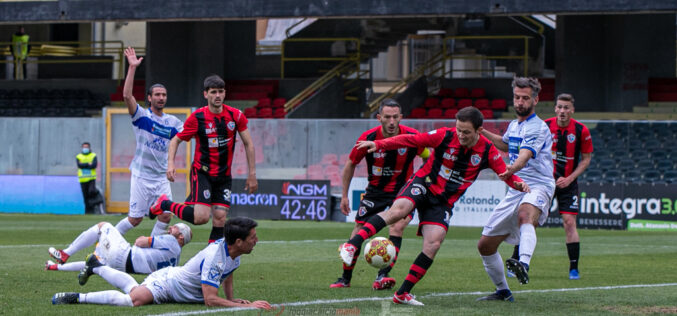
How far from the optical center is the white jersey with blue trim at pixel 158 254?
30.6 feet

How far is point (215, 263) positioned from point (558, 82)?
23.6 metres

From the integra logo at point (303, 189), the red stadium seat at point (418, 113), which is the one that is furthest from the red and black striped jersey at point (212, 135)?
the red stadium seat at point (418, 113)

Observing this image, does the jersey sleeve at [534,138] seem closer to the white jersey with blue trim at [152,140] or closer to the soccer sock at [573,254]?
the soccer sock at [573,254]

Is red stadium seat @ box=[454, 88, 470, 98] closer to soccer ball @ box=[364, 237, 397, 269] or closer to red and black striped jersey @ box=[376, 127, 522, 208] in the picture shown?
red and black striped jersey @ box=[376, 127, 522, 208]

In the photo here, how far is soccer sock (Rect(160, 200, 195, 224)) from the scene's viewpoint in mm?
10016

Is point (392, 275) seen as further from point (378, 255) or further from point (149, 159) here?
point (149, 159)

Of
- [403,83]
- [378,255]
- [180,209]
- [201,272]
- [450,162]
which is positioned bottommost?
[201,272]

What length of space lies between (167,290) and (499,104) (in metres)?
22.7

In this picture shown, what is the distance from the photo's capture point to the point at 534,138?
9.29 metres

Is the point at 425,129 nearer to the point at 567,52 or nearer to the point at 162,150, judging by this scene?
the point at 567,52

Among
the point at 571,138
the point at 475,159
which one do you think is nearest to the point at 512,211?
the point at 475,159

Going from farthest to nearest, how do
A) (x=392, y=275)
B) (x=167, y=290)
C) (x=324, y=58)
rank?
1. (x=324, y=58)
2. (x=392, y=275)
3. (x=167, y=290)

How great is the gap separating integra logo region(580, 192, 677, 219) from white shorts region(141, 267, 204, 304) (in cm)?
1468

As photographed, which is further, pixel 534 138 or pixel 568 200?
pixel 568 200
